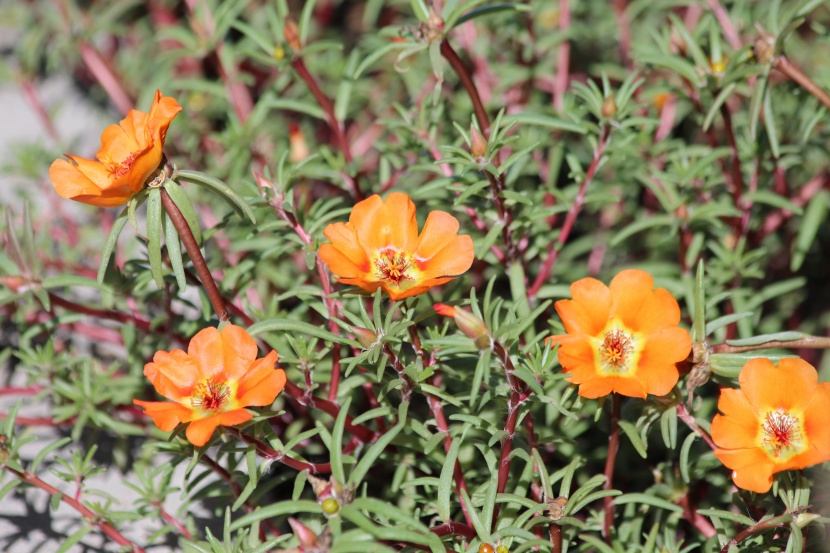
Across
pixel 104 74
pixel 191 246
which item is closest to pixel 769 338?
pixel 191 246

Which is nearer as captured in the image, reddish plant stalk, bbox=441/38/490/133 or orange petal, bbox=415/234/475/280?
orange petal, bbox=415/234/475/280

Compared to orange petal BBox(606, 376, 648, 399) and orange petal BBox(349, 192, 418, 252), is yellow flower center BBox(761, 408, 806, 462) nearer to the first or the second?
orange petal BBox(606, 376, 648, 399)

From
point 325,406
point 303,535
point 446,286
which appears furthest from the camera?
point 446,286

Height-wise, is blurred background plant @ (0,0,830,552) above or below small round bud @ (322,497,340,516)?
above

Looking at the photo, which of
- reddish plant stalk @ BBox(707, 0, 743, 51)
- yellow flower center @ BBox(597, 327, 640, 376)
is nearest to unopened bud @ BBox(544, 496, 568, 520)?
yellow flower center @ BBox(597, 327, 640, 376)

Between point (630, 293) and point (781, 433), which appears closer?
point (781, 433)

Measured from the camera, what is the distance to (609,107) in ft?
6.84

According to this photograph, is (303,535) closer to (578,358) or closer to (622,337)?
(578,358)

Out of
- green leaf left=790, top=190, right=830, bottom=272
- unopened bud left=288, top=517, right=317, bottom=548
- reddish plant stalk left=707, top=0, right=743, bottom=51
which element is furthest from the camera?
reddish plant stalk left=707, top=0, right=743, bottom=51

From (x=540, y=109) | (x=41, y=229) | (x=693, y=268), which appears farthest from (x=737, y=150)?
(x=41, y=229)

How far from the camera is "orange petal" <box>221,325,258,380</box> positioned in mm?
1652

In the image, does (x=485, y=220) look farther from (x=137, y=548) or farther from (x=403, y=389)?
(x=137, y=548)

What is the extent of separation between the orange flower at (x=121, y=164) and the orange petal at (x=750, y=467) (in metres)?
1.27

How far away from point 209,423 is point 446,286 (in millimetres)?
861
